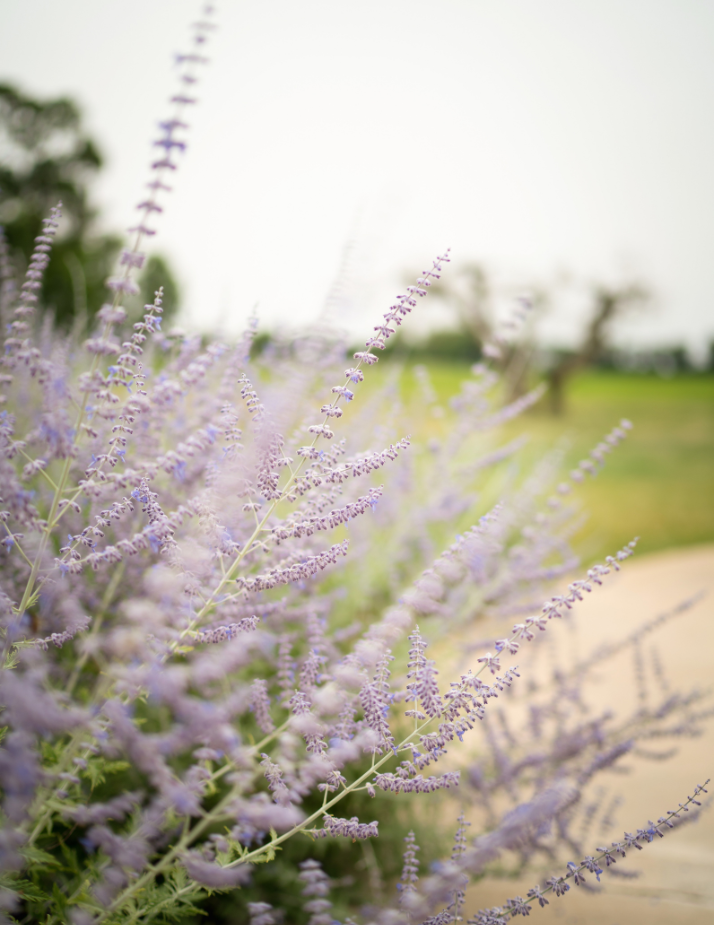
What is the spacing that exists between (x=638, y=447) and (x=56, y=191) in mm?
12441

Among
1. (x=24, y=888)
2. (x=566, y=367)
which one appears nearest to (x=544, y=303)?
(x=566, y=367)

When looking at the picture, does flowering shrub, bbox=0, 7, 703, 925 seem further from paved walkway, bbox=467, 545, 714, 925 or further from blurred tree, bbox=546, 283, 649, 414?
blurred tree, bbox=546, 283, 649, 414

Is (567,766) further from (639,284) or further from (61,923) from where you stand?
(639,284)

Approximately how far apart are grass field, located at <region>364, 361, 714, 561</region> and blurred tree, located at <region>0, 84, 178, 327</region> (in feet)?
17.8

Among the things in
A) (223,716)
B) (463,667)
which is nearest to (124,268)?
(223,716)

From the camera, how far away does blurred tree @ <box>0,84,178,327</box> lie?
9008 mm

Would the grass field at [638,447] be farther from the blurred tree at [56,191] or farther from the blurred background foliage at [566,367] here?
the blurred tree at [56,191]

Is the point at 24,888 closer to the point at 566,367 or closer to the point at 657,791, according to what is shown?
the point at 657,791

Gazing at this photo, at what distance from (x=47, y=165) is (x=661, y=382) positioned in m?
14.6

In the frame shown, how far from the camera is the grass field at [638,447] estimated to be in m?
9.05

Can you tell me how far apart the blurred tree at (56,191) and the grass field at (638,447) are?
5.44 m

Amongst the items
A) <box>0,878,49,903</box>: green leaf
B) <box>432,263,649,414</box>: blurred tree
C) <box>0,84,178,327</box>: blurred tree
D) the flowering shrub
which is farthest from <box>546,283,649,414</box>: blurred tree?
<box>0,878,49,903</box>: green leaf

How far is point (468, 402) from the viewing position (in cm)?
265

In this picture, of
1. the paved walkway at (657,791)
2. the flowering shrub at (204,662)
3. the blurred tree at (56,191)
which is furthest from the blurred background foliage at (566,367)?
the flowering shrub at (204,662)
